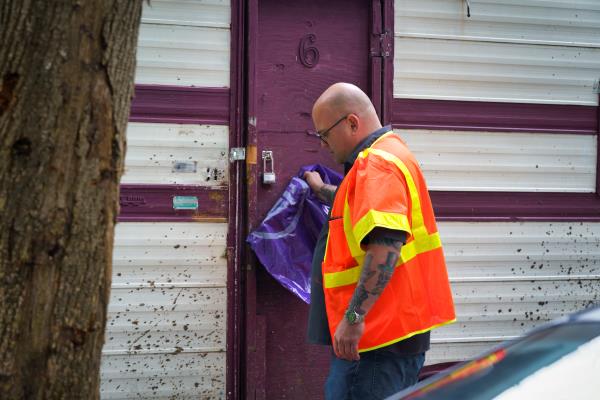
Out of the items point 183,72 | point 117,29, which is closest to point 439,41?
point 183,72

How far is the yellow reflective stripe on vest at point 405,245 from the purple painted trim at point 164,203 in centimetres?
162

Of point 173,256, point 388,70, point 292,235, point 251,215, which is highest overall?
point 388,70

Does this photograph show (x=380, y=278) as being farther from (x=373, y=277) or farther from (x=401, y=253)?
(x=401, y=253)

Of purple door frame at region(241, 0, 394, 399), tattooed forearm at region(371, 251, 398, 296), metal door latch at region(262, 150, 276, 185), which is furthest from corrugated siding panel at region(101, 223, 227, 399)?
tattooed forearm at region(371, 251, 398, 296)

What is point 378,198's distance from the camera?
333cm

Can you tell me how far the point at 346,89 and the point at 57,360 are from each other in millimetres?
1960

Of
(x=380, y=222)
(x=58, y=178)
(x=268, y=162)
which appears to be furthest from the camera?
(x=268, y=162)

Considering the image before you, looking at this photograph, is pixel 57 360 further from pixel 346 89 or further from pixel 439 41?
pixel 439 41

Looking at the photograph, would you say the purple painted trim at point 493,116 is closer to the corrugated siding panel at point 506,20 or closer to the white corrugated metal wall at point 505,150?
the white corrugated metal wall at point 505,150

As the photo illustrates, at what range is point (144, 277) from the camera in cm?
498

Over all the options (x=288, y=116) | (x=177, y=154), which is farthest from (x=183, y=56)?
(x=288, y=116)

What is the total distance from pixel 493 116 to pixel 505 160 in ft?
1.01

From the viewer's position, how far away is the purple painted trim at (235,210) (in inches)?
200

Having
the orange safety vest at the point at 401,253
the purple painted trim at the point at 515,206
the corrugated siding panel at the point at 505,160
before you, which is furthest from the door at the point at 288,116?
the orange safety vest at the point at 401,253
